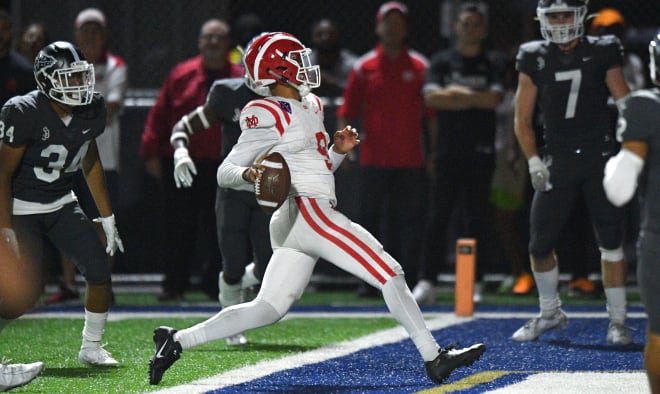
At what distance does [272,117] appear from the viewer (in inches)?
217

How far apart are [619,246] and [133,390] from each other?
2937 millimetres

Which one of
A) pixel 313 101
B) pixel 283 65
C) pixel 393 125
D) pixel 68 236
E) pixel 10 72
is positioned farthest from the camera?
pixel 393 125

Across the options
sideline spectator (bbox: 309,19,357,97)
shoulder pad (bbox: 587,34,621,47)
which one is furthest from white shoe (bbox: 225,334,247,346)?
sideline spectator (bbox: 309,19,357,97)

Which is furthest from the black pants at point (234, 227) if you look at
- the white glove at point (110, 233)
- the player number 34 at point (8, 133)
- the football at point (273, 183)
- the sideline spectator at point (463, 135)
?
the sideline spectator at point (463, 135)

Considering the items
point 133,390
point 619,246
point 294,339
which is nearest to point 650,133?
point 133,390

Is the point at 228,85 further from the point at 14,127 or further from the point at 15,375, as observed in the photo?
the point at 15,375

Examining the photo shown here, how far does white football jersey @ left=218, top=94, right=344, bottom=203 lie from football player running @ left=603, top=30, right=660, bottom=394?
1.63 metres

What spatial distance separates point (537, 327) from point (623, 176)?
3.13 metres

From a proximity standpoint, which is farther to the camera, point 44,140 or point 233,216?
point 233,216

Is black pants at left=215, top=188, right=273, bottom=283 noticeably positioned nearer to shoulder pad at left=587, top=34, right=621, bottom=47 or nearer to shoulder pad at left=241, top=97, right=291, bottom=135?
shoulder pad at left=241, top=97, right=291, bottom=135

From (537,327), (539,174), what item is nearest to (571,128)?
(539,174)

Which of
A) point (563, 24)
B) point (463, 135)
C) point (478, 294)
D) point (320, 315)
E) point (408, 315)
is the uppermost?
point (563, 24)

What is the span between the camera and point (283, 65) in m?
5.65

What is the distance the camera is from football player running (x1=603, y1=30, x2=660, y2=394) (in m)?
4.18
